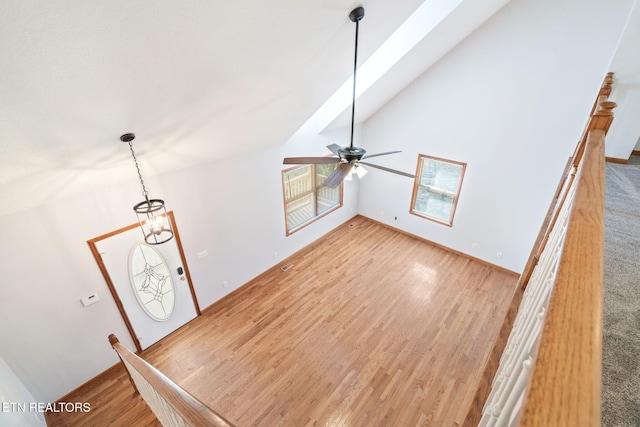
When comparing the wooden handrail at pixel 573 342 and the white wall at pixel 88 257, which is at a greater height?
the wooden handrail at pixel 573 342

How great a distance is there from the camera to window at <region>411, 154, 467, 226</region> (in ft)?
18.4

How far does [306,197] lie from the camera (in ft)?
20.6

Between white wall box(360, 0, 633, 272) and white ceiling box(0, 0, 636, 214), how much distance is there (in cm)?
97

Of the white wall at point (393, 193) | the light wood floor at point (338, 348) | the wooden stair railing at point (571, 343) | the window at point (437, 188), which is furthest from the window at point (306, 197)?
the wooden stair railing at point (571, 343)

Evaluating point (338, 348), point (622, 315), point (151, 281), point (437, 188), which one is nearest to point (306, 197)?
point (437, 188)

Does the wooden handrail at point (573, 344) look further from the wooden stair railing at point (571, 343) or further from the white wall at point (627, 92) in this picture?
the white wall at point (627, 92)

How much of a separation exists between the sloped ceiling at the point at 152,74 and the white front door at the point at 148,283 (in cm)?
87

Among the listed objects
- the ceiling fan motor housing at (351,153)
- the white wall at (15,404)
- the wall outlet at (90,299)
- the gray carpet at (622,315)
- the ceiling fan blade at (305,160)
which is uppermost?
the ceiling fan motor housing at (351,153)

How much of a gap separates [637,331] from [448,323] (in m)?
3.43

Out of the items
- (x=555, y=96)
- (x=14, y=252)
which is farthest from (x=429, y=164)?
(x=14, y=252)

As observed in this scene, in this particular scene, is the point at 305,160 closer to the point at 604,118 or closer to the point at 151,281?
the point at 604,118

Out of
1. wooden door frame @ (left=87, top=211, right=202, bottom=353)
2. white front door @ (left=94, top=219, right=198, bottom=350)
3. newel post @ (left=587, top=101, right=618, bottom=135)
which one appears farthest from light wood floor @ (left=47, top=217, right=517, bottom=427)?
newel post @ (left=587, top=101, right=618, bottom=135)

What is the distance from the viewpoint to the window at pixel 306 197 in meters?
5.77

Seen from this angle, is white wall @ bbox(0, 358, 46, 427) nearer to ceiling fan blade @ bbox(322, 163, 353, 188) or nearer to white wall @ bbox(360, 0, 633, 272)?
ceiling fan blade @ bbox(322, 163, 353, 188)
